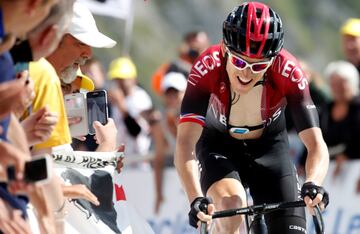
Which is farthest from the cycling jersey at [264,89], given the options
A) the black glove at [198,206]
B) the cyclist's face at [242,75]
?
the black glove at [198,206]

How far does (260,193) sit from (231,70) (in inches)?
37.3

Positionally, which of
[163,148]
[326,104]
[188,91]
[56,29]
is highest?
[56,29]

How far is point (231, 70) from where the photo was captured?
305 inches

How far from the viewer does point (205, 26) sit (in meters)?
21.0

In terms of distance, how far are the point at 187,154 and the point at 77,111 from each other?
97cm

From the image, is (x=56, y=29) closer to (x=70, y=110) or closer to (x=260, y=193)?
(x=70, y=110)

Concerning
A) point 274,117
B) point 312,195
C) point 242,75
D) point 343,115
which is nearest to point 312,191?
point 312,195

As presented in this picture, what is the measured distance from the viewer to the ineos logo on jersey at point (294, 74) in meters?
7.75

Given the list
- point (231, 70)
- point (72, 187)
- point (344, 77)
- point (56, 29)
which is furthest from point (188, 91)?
point (344, 77)

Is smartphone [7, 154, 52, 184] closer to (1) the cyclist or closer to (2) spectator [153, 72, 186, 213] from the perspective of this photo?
(1) the cyclist

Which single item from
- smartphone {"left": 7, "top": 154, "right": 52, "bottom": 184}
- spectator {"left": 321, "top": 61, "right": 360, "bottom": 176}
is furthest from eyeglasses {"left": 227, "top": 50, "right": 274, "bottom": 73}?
spectator {"left": 321, "top": 61, "right": 360, "bottom": 176}

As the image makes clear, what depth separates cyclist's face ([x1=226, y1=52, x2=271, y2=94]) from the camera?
759cm

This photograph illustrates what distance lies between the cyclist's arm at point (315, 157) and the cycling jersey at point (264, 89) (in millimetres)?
64

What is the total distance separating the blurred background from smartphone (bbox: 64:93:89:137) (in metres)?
13.5
